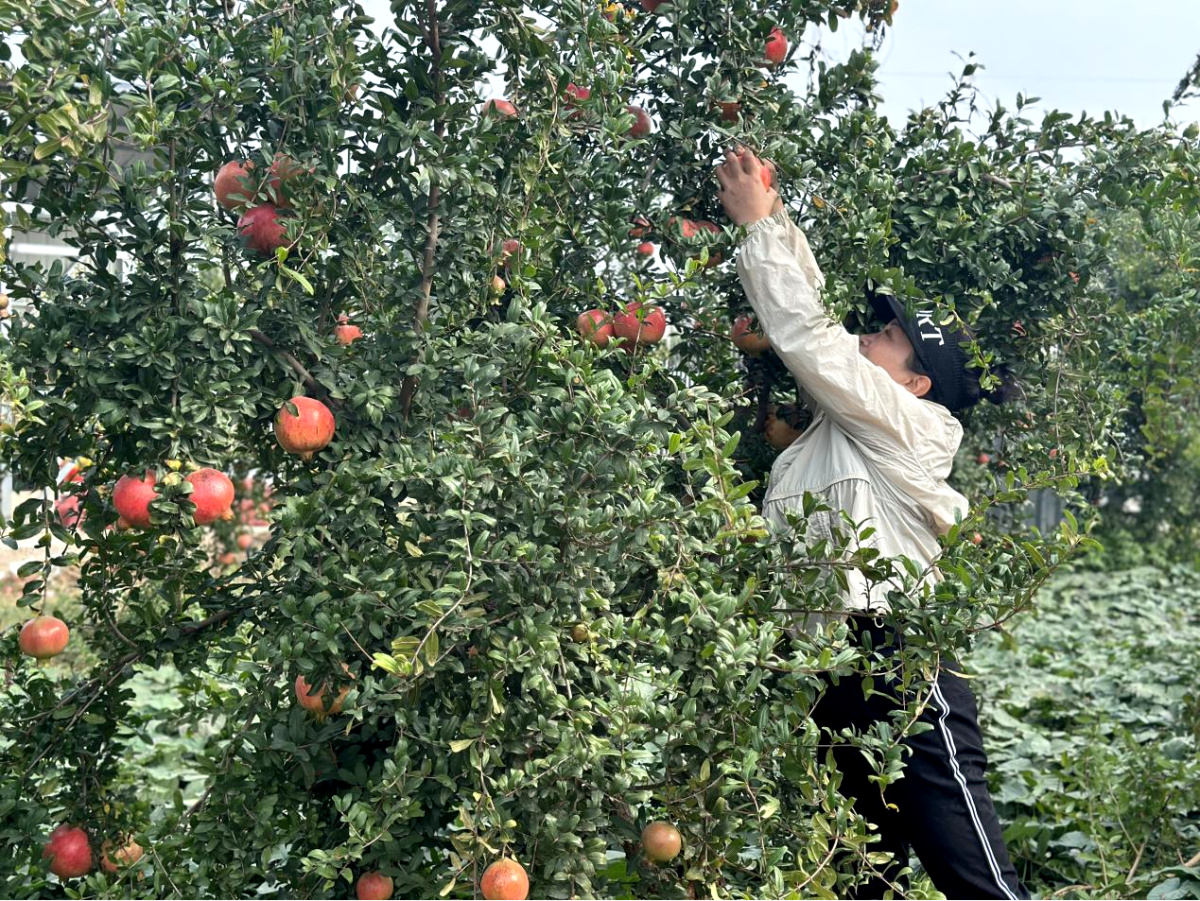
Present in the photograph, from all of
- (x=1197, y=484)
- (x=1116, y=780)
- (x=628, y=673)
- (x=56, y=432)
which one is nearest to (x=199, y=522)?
(x=56, y=432)

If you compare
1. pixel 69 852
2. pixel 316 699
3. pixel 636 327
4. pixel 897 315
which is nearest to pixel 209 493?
pixel 316 699

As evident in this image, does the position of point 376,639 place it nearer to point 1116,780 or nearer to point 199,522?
point 199,522

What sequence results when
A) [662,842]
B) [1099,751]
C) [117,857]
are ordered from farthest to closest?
[1099,751] → [117,857] → [662,842]

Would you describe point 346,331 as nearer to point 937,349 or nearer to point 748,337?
point 748,337

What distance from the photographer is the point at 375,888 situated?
1.92 meters

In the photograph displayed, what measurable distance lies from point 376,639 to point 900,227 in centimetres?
146

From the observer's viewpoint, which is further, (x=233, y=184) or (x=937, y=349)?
(x=937, y=349)

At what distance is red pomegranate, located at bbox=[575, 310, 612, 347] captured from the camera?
2.09 meters

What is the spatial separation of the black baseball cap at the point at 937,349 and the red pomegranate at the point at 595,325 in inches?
23.7

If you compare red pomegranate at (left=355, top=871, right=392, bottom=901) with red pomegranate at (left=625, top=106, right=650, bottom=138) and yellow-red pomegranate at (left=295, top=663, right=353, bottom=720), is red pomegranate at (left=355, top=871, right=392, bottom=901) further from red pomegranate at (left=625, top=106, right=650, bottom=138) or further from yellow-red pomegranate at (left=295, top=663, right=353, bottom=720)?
red pomegranate at (left=625, top=106, right=650, bottom=138)

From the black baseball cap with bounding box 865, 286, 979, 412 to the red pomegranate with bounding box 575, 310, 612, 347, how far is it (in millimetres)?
603

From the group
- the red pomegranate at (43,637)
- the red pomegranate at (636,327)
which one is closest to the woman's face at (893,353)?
the red pomegranate at (636,327)

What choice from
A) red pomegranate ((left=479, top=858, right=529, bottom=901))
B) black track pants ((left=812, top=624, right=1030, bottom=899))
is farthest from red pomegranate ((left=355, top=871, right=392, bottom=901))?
black track pants ((left=812, top=624, right=1030, bottom=899))

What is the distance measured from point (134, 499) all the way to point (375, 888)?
746mm
